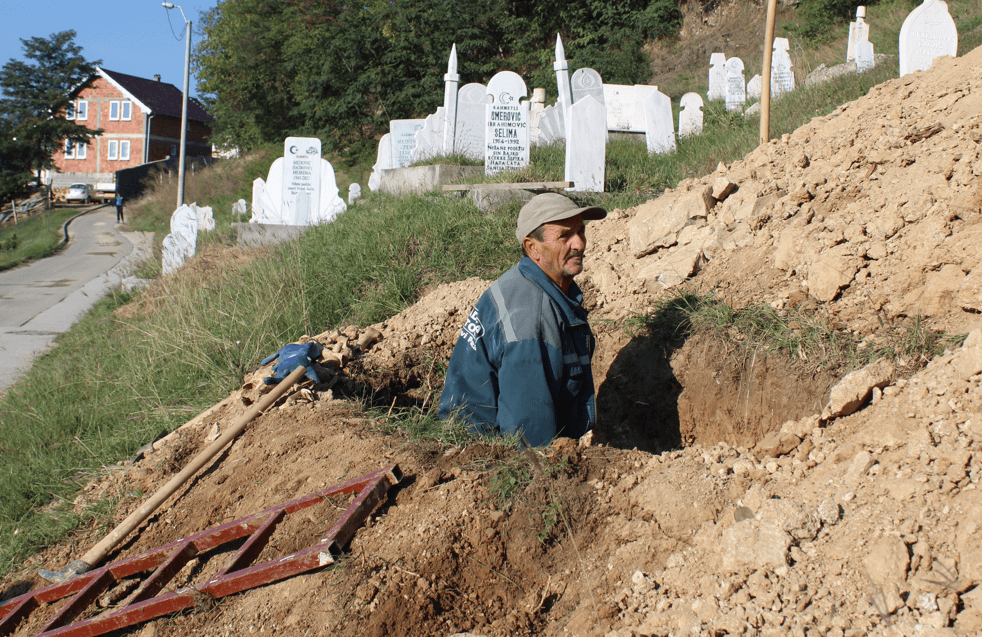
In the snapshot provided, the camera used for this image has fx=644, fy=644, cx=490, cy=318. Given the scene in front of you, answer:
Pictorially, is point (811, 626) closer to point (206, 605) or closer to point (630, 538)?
point (630, 538)

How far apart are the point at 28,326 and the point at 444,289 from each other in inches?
302

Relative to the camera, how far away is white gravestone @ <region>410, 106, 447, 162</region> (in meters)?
10.2

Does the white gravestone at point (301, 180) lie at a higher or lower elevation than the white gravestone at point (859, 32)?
lower

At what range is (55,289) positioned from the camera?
13133 millimetres

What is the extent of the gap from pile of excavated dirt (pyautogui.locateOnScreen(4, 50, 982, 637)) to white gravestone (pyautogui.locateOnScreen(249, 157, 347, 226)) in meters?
6.08

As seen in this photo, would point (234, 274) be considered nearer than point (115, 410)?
No

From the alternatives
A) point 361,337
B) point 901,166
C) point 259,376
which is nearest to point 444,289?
point 361,337

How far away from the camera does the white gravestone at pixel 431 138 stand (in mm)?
10190

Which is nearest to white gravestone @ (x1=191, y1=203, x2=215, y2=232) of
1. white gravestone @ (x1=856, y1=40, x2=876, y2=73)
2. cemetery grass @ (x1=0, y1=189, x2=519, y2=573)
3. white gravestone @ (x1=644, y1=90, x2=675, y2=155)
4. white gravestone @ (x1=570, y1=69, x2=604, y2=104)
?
cemetery grass @ (x1=0, y1=189, x2=519, y2=573)

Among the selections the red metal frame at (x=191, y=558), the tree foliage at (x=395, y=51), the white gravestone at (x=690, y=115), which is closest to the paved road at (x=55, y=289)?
the red metal frame at (x=191, y=558)

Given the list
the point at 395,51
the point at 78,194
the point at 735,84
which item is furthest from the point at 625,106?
the point at 78,194

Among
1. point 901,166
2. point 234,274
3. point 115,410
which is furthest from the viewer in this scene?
point 234,274

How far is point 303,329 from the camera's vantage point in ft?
16.4

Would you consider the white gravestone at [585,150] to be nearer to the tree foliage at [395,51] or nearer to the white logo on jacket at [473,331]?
the white logo on jacket at [473,331]
